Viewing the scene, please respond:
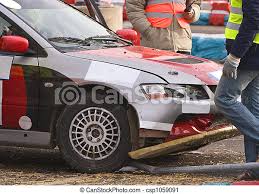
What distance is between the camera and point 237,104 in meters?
6.61

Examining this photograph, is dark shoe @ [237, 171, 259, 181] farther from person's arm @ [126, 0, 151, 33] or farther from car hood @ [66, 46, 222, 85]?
person's arm @ [126, 0, 151, 33]

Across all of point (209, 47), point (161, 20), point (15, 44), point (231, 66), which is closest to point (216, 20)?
point (209, 47)

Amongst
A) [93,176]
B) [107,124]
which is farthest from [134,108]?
[93,176]

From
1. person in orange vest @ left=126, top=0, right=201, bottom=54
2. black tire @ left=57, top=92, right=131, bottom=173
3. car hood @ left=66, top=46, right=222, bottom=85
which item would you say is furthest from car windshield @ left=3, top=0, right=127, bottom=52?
person in orange vest @ left=126, top=0, right=201, bottom=54

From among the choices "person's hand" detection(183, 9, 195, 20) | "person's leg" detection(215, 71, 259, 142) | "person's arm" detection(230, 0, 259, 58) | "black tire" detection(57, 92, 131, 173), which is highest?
"person's arm" detection(230, 0, 259, 58)

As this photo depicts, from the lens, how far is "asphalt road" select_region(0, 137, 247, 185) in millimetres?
6684

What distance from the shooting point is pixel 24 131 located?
23.5 ft

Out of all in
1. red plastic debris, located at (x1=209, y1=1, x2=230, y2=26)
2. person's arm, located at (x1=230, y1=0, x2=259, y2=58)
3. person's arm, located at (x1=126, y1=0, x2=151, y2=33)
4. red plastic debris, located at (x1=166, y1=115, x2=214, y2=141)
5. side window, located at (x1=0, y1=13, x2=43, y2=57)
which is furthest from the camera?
red plastic debris, located at (x1=209, y1=1, x2=230, y2=26)

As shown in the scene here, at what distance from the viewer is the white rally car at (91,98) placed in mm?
6883

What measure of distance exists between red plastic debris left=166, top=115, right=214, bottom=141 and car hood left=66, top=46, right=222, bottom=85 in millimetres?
328

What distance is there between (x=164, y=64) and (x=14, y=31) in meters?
1.45

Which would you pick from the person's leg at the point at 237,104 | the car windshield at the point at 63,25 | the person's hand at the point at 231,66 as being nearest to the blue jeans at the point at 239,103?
the person's leg at the point at 237,104

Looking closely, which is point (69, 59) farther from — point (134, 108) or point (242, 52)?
point (242, 52)

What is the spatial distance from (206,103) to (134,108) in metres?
0.64
